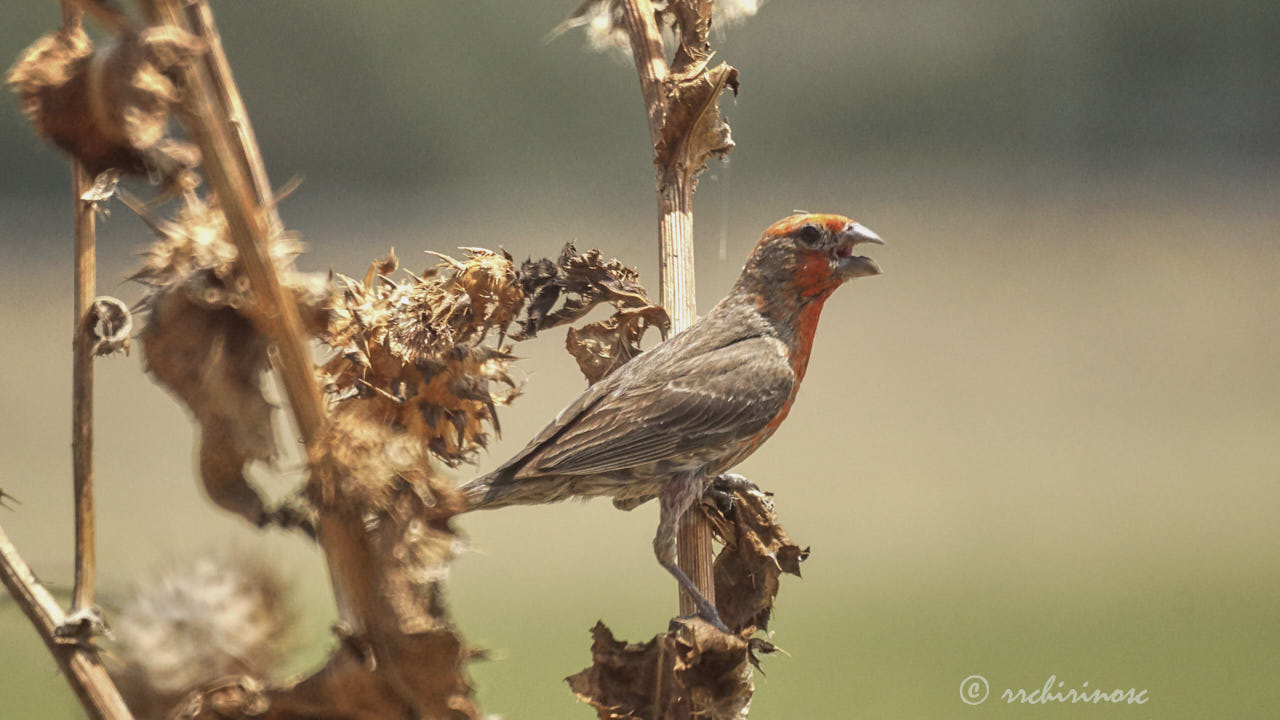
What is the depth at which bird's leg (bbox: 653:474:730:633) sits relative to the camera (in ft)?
3.14

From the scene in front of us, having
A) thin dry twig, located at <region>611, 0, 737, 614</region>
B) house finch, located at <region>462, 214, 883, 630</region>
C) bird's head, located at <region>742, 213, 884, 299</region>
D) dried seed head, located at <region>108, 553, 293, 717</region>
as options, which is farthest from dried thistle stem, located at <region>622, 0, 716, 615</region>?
dried seed head, located at <region>108, 553, 293, 717</region>

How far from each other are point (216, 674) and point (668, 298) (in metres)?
0.66

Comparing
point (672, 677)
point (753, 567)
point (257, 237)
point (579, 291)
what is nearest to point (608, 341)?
point (579, 291)

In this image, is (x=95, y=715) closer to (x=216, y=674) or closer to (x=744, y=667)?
(x=216, y=674)

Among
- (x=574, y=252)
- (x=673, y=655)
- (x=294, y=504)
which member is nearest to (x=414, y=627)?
(x=294, y=504)

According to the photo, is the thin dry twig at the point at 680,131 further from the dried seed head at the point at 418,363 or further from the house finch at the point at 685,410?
the dried seed head at the point at 418,363

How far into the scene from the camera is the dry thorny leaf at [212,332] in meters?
0.43

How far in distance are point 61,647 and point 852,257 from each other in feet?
3.15

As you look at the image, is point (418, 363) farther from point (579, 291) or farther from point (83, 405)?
point (579, 291)

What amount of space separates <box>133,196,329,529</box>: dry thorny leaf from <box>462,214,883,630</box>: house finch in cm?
73

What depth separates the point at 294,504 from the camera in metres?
0.46

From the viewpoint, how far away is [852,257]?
128cm

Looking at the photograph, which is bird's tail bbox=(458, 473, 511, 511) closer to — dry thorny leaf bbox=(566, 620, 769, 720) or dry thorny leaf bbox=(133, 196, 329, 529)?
dry thorny leaf bbox=(566, 620, 769, 720)

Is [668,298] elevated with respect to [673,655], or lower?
elevated
